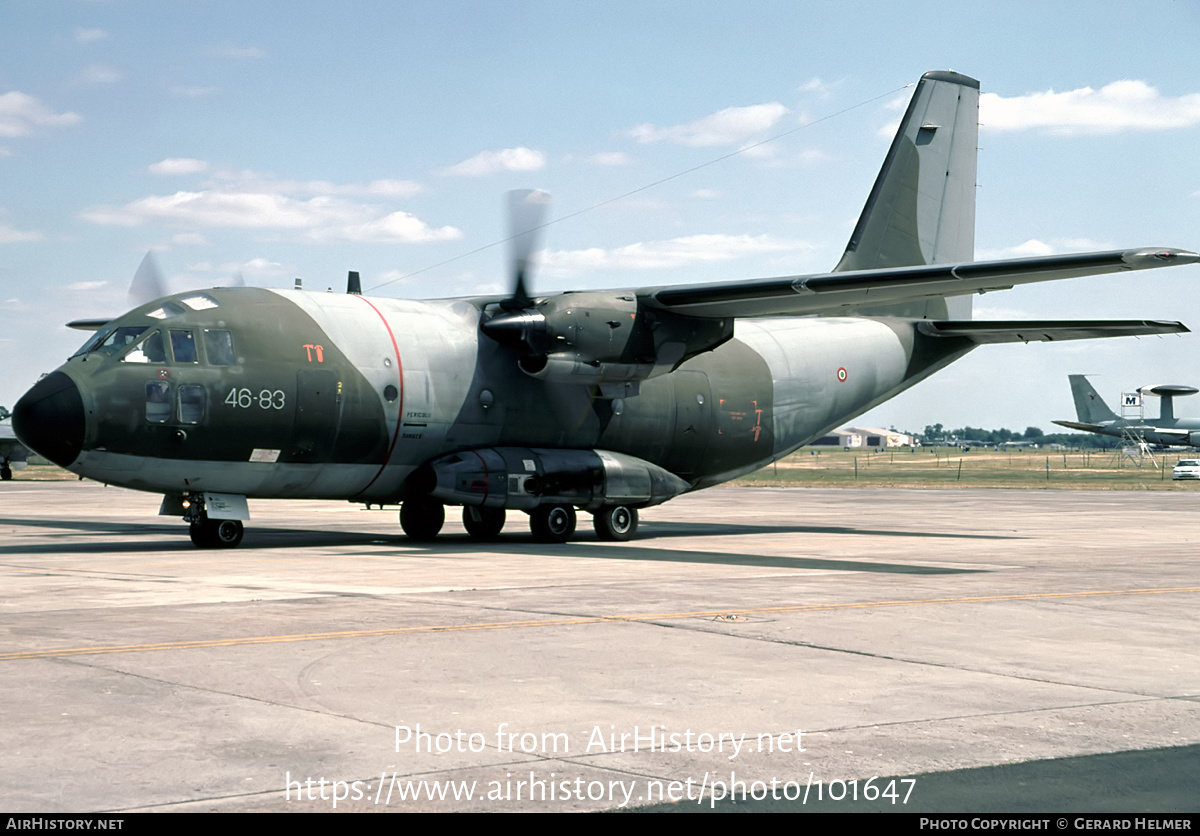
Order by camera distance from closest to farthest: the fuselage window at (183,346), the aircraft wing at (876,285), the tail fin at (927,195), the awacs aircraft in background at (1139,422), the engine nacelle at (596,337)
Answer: the aircraft wing at (876,285) → the fuselage window at (183,346) → the engine nacelle at (596,337) → the tail fin at (927,195) → the awacs aircraft in background at (1139,422)

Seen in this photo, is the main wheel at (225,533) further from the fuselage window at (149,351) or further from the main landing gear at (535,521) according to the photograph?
the main landing gear at (535,521)

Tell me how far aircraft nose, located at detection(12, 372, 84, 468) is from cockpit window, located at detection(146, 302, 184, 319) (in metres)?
1.80

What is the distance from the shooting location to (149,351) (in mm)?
18547

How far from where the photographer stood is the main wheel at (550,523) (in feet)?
73.0

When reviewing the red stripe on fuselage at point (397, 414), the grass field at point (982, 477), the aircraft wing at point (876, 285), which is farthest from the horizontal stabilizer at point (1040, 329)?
the grass field at point (982, 477)

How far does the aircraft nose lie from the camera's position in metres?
17.5

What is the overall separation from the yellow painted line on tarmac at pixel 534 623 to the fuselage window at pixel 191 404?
947cm

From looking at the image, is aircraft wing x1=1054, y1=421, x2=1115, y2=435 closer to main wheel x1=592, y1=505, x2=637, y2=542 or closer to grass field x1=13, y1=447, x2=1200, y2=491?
grass field x1=13, y1=447, x2=1200, y2=491

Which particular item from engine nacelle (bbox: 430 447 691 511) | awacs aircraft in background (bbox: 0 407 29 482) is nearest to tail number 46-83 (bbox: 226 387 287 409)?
engine nacelle (bbox: 430 447 691 511)

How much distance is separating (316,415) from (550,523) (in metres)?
4.85

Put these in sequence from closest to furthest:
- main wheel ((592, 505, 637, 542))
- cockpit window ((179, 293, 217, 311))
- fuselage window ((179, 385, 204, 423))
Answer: fuselage window ((179, 385, 204, 423))
cockpit window ((179, 293, 217, 311))
main wheel ((592, 505, 637, 542))

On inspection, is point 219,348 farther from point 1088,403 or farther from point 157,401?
point 1088,403

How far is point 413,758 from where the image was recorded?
602 centimetres

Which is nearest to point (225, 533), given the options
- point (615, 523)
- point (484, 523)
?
point (484, 523)
